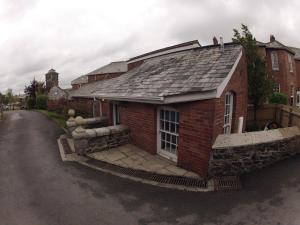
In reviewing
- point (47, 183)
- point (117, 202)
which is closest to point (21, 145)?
point (47, 183)

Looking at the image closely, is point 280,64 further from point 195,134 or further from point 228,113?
point 195,134

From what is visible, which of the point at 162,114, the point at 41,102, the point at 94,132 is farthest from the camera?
the point at 41,102

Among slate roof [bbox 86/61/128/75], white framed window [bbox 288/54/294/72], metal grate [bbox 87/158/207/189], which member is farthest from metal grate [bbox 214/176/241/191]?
slate roof [bbox 86/61/128/75]

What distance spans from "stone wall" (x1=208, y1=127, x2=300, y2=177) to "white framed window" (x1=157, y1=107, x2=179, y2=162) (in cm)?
172

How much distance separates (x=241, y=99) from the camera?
8773 millimetres

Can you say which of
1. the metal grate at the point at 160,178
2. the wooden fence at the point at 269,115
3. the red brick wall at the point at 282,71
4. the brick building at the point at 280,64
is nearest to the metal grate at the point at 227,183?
the metal grate at the point at 160,178

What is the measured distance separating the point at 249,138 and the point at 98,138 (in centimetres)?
576

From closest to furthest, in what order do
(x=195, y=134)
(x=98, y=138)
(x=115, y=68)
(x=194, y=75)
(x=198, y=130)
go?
(x=198, y=130)
(x=195, y=134)
(x=194, y=75)
(x=98, y=138)
(x=115, y=68)

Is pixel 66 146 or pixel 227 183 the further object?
pixel 66 146

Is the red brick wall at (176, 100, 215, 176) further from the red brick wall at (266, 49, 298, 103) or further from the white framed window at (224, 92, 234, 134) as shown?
the red brick wall at (266, 49, 298, 103)

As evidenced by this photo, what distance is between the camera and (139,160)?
25.8 ft

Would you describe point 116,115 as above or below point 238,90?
below

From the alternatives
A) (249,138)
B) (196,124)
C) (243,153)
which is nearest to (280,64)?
(249,138)

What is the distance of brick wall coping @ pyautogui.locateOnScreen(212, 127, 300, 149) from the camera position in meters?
6.18
